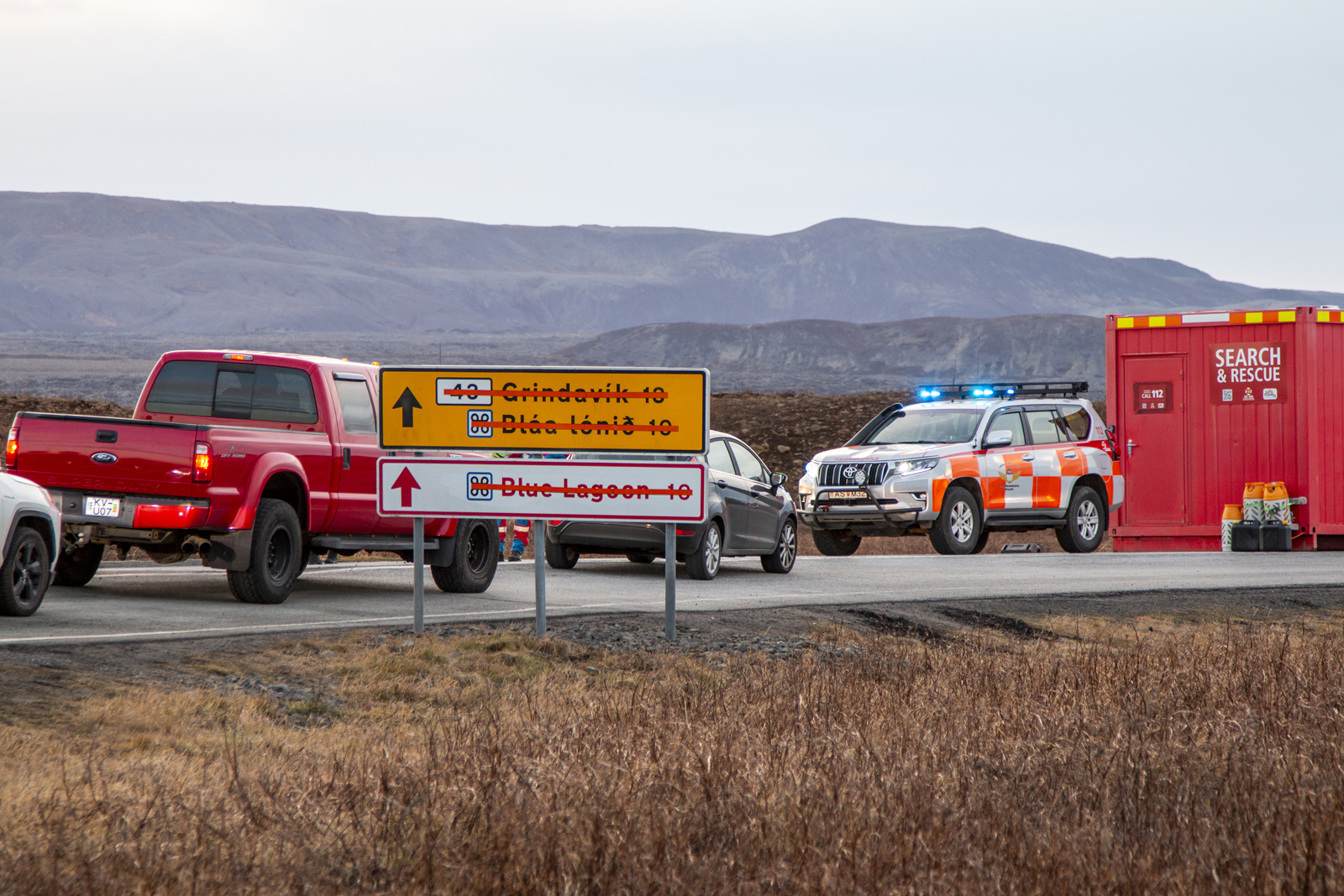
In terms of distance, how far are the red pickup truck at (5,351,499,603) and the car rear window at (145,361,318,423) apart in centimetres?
1

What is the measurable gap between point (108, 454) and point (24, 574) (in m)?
1.46

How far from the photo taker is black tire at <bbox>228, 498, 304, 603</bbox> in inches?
500

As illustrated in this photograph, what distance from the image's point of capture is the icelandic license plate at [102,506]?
12.3 meters

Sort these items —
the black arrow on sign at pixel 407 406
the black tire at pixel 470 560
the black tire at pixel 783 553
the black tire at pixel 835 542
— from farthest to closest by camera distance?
the black tire at pixel 835 542 < the black tire at pixel 783 553 < the black tire at pixel 470 560 < the black arrow on sign at pixel 407 406

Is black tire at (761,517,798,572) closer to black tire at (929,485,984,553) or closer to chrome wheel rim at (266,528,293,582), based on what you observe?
black tire at (929,485,984,553)

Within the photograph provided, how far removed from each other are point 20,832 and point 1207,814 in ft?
13.9

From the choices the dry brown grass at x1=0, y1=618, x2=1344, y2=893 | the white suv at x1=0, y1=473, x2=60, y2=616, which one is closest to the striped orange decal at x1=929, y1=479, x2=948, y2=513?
the dry brown grass at x1=0, y1=618, x2=1344, y2=893

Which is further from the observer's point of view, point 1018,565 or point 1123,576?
point 1018,565

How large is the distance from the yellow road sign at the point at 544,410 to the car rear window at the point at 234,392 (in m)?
2.32

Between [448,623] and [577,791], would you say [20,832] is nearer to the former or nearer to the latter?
[577,791]

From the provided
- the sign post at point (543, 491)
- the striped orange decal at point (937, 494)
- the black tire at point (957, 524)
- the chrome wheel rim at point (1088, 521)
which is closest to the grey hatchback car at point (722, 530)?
the striped orange decal at point (937, 494)

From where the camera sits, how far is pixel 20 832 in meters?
5.57

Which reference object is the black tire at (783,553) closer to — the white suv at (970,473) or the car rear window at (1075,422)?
the white suv at (970,473)

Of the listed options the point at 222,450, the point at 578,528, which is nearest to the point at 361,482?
the point at 222,450
